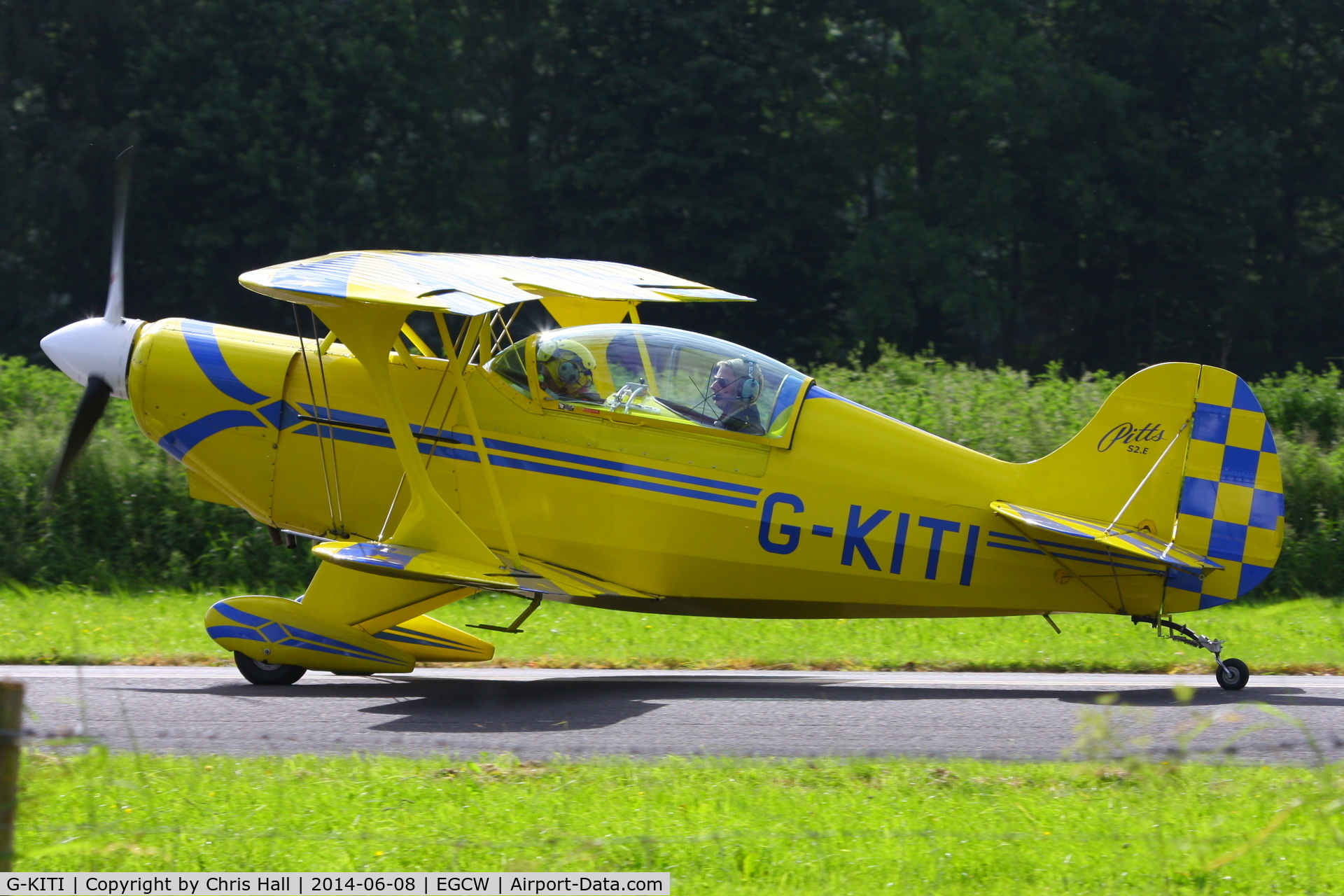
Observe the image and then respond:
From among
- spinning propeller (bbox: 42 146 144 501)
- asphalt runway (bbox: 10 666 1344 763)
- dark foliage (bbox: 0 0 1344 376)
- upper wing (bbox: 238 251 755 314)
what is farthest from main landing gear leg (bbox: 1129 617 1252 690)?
dark foliage (bbox: 0 0 1344 376)

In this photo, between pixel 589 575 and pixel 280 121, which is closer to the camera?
pixel 589 575

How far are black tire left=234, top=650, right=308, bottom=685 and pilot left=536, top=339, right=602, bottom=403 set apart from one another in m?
2.50

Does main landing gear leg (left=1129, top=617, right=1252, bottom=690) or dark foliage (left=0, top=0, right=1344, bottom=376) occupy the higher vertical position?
dark foliage (left=0, top=0, right=1344, bottom=376)

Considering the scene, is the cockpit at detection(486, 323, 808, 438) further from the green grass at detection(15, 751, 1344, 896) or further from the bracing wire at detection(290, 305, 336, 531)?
the green grass at detection(15, 751, 1344, 896)

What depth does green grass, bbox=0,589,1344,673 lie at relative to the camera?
992 cm

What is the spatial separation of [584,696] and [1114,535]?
347cm

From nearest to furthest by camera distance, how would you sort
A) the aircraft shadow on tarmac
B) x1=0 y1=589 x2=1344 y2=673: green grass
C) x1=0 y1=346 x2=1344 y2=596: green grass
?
1. the aircraft shadow on tarmac
2. x1=0 y1=589 x2=1344 y2=673: green grass
3. x1=0 y1=346 x2=1344 y2=596: green grass

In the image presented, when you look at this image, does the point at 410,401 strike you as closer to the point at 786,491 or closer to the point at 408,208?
the point at 786,491

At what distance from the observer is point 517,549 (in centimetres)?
895

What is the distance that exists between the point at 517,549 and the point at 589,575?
52cm

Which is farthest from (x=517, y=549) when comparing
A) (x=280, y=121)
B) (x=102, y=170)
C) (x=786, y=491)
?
(x=102, y=170)

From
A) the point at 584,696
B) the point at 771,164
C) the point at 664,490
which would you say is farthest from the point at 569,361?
the point at 771,164

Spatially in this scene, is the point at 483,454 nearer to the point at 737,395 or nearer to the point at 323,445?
the point at 323,445

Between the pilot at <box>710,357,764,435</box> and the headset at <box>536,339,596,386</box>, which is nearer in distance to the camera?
the pilot at <box>710,357,764,435</box>
